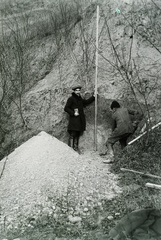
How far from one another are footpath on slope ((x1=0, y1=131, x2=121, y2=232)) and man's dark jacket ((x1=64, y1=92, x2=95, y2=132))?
Result: 3.02 feet

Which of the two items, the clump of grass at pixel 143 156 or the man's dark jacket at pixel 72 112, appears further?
the man's dark jacket at pixel 72 112

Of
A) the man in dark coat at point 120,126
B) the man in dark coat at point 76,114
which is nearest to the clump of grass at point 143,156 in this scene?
the man in dark coat at point 120,126

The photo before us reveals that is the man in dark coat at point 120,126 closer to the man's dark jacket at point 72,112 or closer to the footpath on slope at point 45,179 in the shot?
the footpath on slope at point 45,179

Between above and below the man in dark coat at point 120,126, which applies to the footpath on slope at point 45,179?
below

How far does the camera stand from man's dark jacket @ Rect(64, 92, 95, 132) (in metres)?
7.94

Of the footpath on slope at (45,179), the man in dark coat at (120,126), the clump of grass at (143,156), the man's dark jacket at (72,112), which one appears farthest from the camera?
the man's dark jacket at (72,112)

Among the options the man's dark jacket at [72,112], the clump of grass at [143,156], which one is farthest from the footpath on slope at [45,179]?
the man's dark jacket at [72,112]

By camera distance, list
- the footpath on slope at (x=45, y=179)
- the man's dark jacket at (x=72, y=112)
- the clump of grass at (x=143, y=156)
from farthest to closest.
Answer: the man's dark jacket at (x=72, y=112)
the clump of grass at (x=143, y=156)
the footpath on slope at (x=45, y=179)

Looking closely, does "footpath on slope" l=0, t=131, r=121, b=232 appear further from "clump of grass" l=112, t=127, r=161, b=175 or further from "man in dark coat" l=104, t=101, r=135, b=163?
"man in dark coat" l=104, t=101, r=135, b=163

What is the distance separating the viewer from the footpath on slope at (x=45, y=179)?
5641 mm

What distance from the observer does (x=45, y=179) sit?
616 centimetres

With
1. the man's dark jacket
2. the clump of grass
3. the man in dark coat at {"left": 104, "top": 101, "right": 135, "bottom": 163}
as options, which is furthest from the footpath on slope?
the man's dark jacket

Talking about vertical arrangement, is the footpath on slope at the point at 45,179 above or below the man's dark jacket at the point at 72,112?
below

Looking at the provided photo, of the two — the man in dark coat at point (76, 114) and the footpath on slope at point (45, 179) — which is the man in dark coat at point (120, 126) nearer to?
the footpath on slope at point (45, 179)
